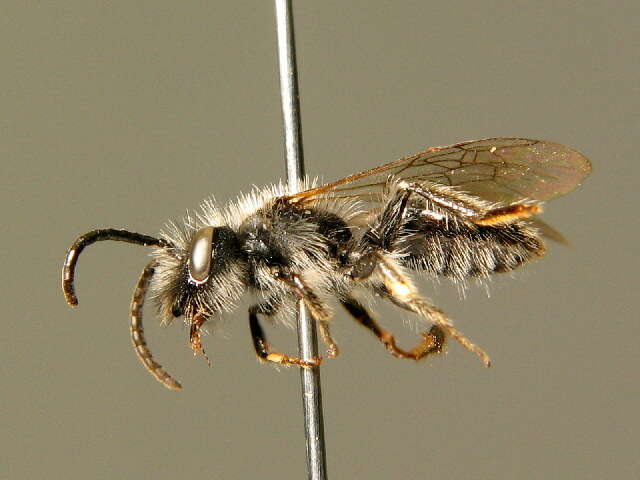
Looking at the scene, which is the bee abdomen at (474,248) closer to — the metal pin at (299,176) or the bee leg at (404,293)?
the bee leg at (404,293)

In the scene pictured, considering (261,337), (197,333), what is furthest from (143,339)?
(261,337)

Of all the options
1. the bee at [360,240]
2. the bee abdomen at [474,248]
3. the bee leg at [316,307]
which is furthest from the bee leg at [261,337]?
the bee abdomen at [474,248]

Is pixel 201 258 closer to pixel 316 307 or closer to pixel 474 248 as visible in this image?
pixel 316 307

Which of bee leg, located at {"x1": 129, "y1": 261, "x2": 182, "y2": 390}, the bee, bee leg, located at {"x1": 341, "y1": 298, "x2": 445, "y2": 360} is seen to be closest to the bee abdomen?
the bee

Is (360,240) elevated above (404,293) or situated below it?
above

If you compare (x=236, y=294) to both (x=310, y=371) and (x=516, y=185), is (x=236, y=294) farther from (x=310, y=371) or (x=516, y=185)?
(x=516, y=185)

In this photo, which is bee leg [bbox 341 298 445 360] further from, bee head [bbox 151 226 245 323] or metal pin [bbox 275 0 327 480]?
bee head [bbox 151 226 245 323]
